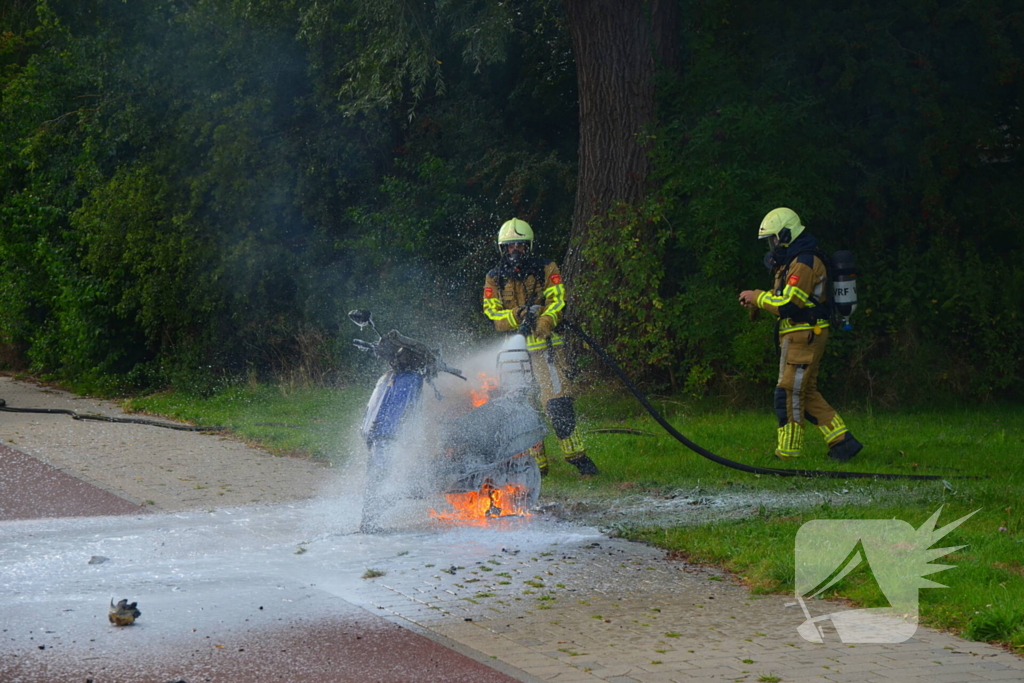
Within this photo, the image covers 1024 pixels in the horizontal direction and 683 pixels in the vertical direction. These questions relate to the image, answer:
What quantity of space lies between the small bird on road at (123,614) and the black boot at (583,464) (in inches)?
174

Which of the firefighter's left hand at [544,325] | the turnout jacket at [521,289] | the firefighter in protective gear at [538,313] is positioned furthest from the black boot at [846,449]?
the firefighter's left hand at [544,325]

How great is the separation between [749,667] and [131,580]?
132 inches

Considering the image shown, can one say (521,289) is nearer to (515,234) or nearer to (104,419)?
(515,234)

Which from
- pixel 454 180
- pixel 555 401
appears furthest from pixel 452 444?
pixel 454 180

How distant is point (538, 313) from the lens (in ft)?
30.5

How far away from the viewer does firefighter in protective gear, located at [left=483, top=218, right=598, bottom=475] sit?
30.6ft

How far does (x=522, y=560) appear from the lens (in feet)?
22.3

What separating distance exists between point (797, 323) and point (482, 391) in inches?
123

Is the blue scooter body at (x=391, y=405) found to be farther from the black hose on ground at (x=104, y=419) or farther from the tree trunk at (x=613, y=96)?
the tree trunk at (x=613, y=96)

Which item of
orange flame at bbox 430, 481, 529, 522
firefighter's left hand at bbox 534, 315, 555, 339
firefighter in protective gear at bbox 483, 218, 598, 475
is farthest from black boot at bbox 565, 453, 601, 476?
orange flame at bbox 430, 481, 529, 522

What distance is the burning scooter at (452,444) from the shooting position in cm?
749

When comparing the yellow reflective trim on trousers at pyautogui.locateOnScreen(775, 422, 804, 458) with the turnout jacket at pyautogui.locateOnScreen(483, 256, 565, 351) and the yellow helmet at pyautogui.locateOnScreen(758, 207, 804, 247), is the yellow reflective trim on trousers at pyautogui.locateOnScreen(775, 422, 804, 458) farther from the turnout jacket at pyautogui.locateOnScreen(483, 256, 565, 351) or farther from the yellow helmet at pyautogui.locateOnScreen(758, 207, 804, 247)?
the turnout jacket at pyautogui.locateOnScreen(483, 256, 565, 351)

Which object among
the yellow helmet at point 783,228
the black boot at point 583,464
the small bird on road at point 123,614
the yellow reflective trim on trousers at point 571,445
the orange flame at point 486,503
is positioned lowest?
the small bird on road at point 123,614

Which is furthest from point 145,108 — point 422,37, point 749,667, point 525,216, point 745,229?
point 749,667
